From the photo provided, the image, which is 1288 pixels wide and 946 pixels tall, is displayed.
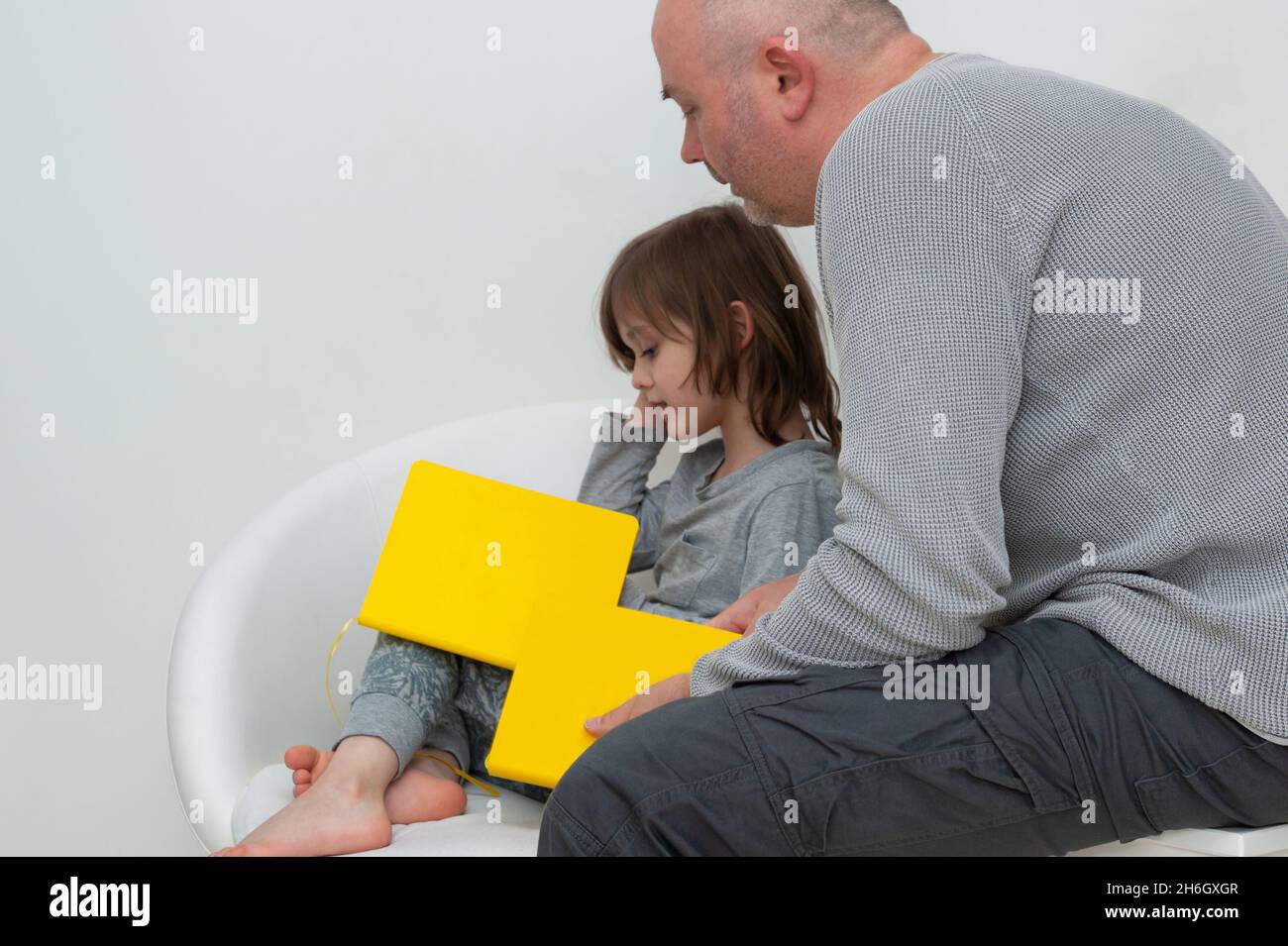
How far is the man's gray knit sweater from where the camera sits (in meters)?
0.74

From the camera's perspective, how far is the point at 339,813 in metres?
1.05

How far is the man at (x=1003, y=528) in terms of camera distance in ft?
2.44

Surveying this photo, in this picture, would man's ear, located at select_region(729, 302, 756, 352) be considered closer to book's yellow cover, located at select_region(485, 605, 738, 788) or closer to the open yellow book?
the open yellow book

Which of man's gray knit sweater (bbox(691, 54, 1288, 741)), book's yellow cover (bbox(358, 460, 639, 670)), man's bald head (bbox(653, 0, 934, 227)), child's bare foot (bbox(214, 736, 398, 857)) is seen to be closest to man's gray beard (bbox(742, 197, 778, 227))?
man's bald head (bbox(653, 0, 934, 227))

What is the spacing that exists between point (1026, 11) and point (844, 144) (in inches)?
36.0

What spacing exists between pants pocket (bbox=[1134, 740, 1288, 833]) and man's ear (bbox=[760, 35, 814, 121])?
0.56 metres

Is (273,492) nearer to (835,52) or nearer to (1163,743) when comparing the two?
(835,52)

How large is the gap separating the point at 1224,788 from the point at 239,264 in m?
1.37

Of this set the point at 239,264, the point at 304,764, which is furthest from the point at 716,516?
the point at 239,264

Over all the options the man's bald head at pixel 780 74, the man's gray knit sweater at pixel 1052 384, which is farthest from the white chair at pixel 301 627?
the man's bald head at pixel 780 74

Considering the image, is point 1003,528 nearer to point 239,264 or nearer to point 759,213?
point 759,213

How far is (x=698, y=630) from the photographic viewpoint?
3.62ft

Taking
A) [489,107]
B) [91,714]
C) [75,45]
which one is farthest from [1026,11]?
[91,714]

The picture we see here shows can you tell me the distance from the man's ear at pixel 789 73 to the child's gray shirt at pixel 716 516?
44 centimetres
